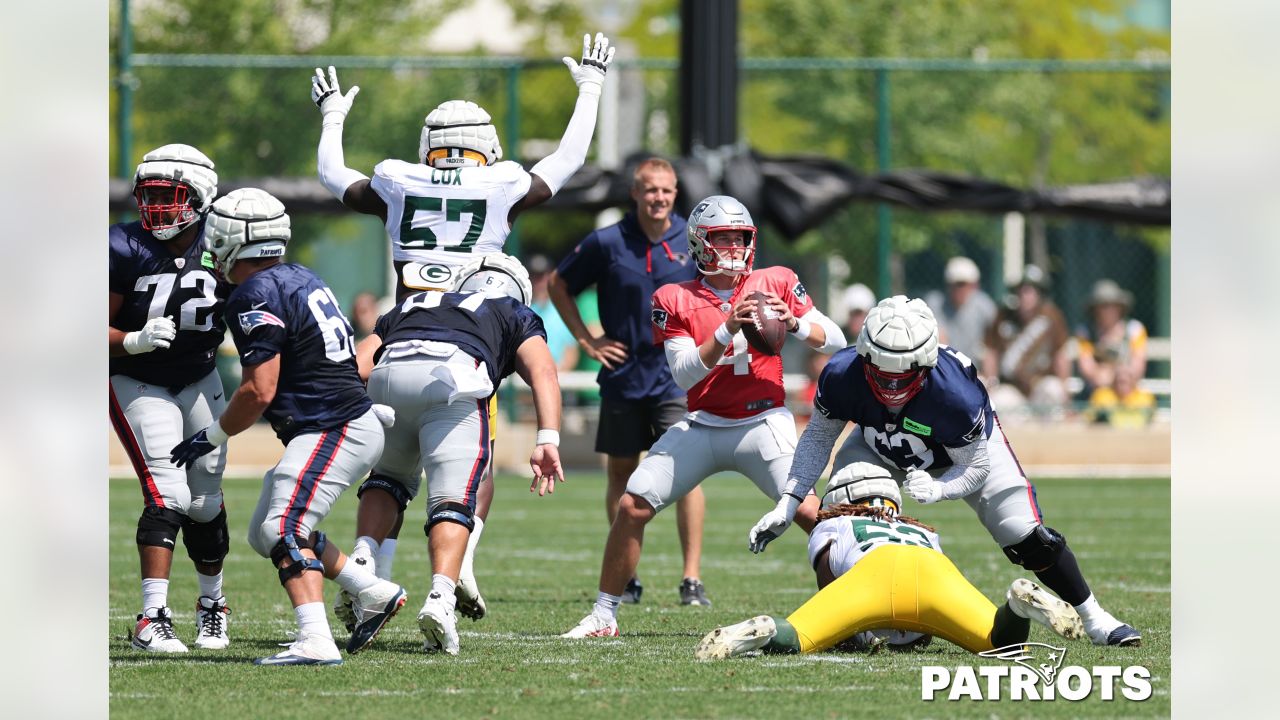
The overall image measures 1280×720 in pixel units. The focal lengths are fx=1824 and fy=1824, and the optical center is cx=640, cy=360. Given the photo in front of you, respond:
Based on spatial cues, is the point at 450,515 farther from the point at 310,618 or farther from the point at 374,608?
the point at 310,618

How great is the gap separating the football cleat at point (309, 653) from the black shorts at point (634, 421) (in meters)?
2.98

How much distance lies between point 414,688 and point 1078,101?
20400mm

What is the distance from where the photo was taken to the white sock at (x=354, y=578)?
20.4 ft

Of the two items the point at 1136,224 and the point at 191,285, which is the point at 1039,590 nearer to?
the point at 191,285

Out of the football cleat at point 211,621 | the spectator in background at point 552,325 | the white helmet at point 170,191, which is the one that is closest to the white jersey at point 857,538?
the football cleat at point 211,621

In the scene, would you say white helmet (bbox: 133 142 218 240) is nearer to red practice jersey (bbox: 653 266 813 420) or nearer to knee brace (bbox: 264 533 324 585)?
knee brace (bbox: 264 533 324 585)

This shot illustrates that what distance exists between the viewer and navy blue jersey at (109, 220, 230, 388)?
21.8 ft

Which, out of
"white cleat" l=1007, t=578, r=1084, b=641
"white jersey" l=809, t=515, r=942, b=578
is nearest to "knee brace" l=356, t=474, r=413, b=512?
"white jersey" l=809, t=515, r=942, b=578

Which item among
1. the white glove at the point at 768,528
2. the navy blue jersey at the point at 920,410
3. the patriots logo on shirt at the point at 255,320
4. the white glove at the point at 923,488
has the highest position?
the patriots logo on shirt at the point at 255,320

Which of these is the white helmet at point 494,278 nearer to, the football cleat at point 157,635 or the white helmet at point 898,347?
the white helmet at point 898,347

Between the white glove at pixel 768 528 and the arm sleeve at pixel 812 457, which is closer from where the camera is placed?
the white glove at pixel 768 528

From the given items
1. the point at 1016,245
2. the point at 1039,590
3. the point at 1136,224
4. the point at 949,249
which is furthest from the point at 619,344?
the point at 1016,245

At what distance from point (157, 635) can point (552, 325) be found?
9.12 meters

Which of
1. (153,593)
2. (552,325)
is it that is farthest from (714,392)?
(552,325)
